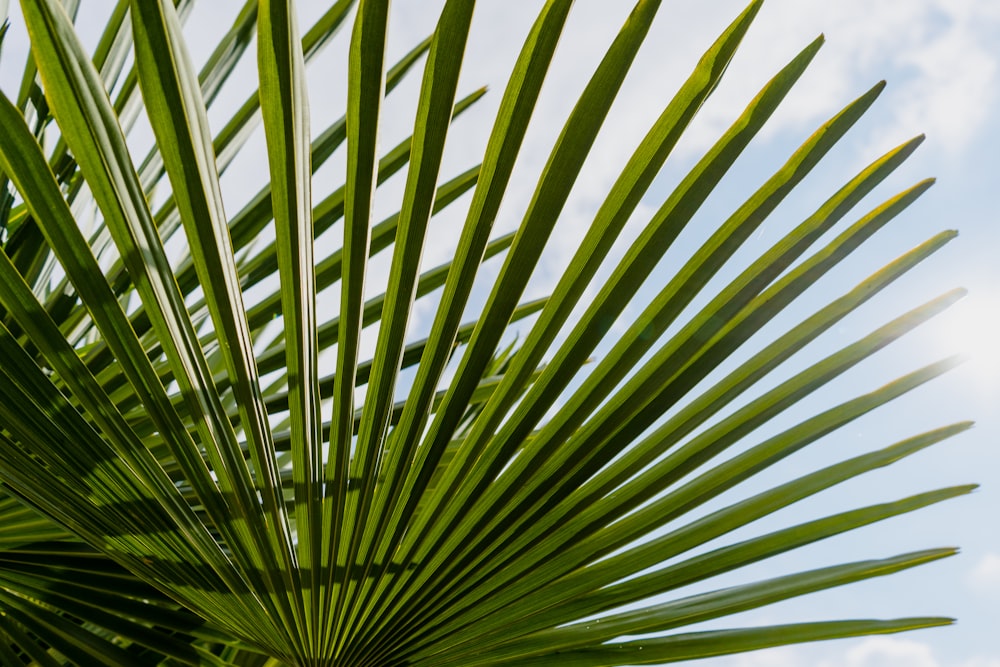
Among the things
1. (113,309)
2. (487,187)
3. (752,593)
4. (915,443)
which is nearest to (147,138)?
(113,309)

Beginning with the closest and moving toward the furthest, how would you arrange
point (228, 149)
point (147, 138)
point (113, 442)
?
1. point (113, 442)
2. point (228, 149)
3. point (147, 138)

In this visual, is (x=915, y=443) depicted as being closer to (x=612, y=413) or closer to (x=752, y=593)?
(x=752, y=593)

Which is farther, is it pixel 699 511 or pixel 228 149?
pixel 228 149

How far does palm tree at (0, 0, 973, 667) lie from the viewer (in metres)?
1.14

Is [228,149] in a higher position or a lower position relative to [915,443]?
higher

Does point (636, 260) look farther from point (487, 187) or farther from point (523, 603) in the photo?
point (523, 603)

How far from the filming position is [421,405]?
1480 mm

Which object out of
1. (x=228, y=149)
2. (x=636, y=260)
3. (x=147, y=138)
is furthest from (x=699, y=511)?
(x=147, y=138)

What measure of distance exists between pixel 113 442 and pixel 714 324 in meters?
1.18

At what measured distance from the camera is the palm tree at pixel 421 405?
114cm

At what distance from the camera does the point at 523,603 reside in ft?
5.46

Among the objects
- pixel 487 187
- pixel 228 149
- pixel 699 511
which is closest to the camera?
pixel 487 187

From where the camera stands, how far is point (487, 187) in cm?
124

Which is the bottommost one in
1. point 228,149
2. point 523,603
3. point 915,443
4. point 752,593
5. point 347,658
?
point 347,658
